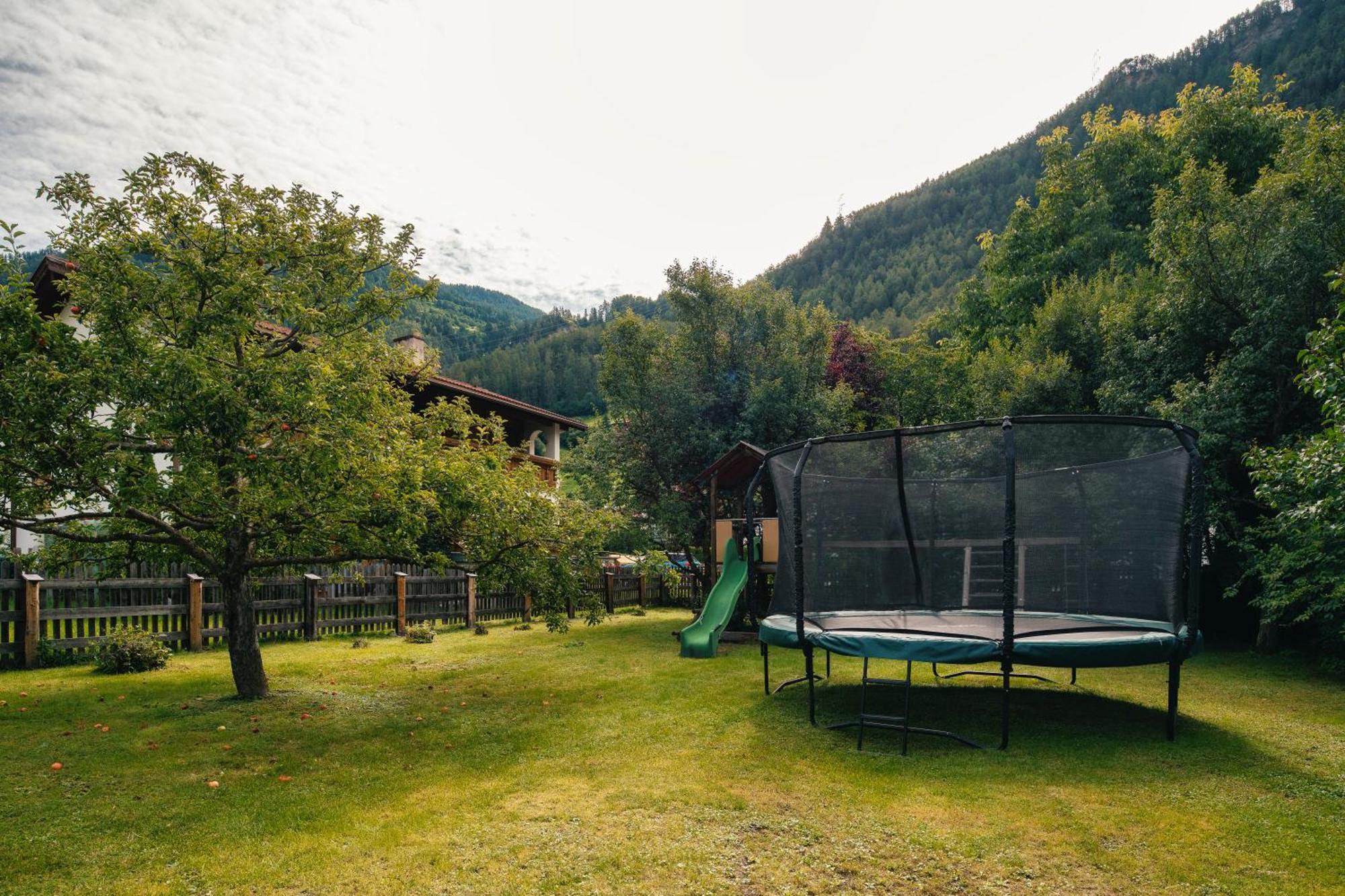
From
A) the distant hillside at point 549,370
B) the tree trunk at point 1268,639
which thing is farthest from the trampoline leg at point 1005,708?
the distant hillside at point 549,370

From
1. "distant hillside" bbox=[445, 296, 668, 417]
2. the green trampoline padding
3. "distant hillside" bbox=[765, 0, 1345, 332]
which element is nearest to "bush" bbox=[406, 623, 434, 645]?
the green trampoline padding

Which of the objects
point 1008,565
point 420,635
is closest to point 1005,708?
point 1008,565

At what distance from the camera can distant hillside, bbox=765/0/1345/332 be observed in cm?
4628

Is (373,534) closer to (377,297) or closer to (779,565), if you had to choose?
(377,297)

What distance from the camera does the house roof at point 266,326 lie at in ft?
22.2

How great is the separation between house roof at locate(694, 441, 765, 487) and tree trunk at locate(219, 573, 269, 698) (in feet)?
20.6

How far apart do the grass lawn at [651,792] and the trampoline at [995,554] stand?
574mm

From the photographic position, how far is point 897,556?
7.01 metres

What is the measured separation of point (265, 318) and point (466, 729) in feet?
11.8

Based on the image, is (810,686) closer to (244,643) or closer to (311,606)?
(244,643)

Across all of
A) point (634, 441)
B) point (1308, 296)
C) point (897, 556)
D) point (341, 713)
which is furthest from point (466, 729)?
point (1308, 296)

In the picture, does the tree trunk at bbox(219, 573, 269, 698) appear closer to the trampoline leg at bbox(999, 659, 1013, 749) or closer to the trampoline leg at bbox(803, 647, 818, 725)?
the trampoline leg at bbox(803, 647, 818, 725)

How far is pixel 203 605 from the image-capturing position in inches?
365

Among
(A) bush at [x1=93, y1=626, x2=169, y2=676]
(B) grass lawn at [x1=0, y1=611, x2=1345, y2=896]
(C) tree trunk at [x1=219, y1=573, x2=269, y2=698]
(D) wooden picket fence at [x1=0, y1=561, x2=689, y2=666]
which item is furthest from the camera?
(D) wooden picket fence at [x1=0, y1=561, x2=689, y2=666]
